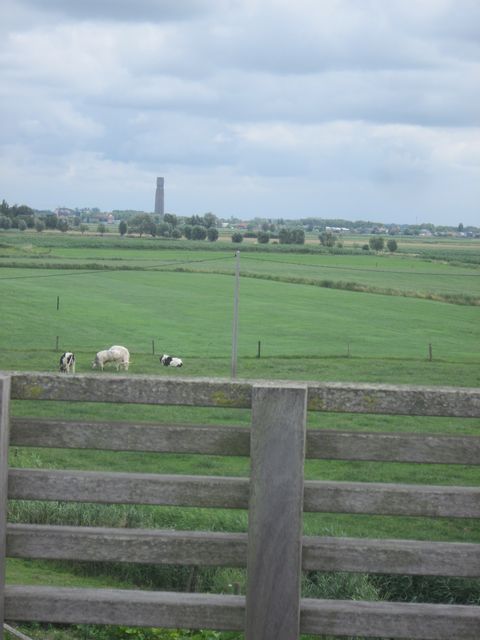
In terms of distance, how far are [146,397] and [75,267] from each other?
3315 inches

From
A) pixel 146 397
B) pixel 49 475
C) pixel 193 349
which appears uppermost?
pixel 146 397

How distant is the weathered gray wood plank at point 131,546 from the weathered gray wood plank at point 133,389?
1.80ft

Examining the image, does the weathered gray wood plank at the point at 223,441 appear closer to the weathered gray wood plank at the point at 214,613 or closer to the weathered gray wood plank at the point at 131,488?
the weathered gray wood plank at the point at 131,488

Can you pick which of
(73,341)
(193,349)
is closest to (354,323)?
(193,349)

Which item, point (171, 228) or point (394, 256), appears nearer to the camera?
point (394, 256)

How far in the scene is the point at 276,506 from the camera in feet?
12.7

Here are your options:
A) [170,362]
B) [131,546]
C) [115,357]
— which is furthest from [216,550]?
[170,362]

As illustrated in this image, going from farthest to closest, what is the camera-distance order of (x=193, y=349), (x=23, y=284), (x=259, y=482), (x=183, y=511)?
(x=23, y=284), (x=193, y=349), (x=183, y=511), (x=259, y=482)

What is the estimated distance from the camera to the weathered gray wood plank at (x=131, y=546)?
3977 millimetres

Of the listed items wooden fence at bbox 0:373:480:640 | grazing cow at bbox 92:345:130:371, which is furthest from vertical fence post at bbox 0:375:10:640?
grazing cow at bbox 92:345:130:371

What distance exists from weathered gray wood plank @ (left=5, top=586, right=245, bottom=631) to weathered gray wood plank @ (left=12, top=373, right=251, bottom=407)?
0.80 m

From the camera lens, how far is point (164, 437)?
4.02 metres

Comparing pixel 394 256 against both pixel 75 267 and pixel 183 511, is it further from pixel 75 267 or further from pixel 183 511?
pixel 183 511

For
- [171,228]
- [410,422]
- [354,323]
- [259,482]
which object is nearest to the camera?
[259,482]
